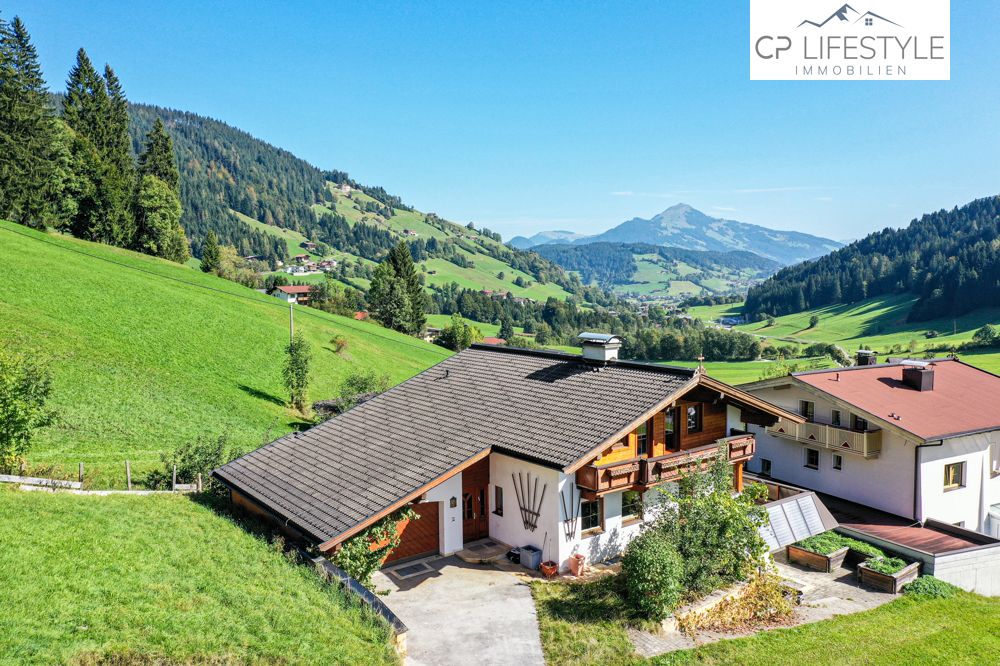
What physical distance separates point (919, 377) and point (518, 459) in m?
22.6

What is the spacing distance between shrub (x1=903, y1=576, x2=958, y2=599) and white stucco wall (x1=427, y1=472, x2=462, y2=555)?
46.0ft

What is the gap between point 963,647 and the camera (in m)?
15.8

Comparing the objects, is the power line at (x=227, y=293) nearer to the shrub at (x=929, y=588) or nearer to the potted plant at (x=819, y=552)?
the potted plant at (x=819, y=552)

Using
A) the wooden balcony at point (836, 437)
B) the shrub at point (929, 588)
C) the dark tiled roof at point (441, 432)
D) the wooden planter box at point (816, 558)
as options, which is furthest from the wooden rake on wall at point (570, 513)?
the wooden balcony at point (836, 437)

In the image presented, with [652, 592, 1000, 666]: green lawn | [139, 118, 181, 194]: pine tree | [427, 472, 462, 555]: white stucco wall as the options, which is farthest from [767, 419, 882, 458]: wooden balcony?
[139, 118, 181, 194]: pine tree

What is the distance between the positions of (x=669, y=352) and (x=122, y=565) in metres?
140

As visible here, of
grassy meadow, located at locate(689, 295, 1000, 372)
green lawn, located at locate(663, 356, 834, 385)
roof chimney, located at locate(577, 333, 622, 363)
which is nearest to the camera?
roof chimney, located at locate(577, 333, 622, 363)

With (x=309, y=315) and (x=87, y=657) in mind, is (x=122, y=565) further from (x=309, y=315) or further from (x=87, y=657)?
(x=309, y=315)

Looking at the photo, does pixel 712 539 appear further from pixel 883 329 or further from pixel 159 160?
pixel 883 329

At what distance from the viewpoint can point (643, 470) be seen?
18594mm

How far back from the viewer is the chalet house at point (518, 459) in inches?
690

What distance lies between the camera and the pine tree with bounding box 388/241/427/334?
98.7 meters

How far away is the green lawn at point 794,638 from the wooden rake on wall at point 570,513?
5.03 feet

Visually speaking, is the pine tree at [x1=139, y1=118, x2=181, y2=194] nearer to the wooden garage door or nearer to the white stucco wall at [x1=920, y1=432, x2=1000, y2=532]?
the wooden garage door
